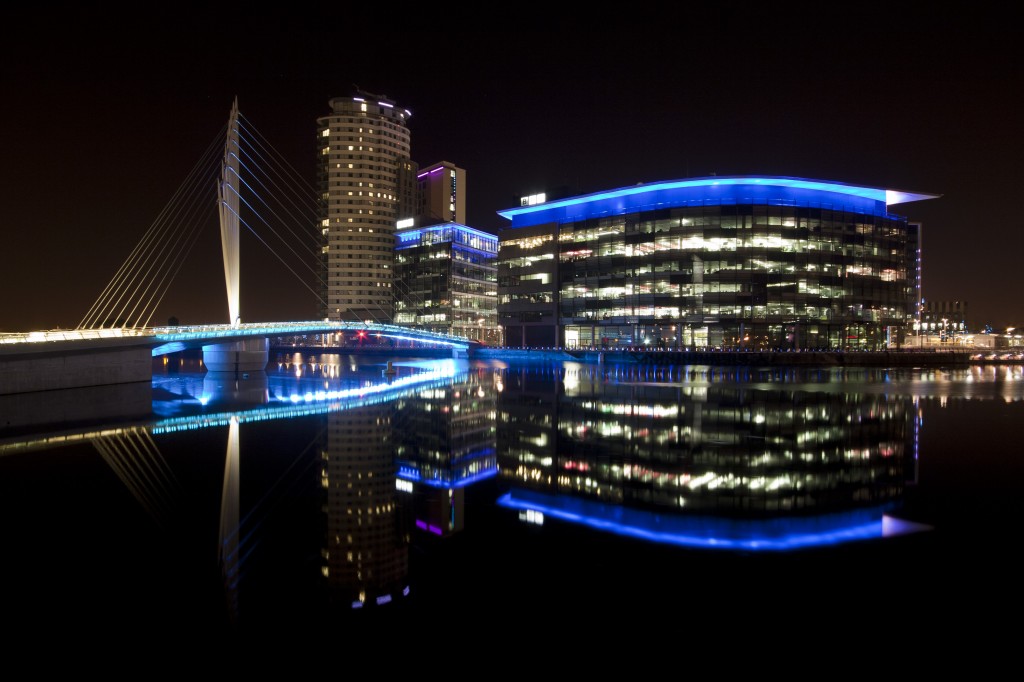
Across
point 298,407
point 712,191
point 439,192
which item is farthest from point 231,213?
point 439,192

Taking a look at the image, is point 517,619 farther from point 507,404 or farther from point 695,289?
point 695,289

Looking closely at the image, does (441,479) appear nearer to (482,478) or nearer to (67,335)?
(482,478)

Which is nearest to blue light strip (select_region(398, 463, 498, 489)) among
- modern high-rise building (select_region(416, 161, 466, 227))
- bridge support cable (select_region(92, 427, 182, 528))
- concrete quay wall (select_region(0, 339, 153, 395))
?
bridge support cable (select_region(92, 427, 182, 528))

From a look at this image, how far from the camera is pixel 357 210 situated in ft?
470

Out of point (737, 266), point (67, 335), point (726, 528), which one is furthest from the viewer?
point (737, 266)

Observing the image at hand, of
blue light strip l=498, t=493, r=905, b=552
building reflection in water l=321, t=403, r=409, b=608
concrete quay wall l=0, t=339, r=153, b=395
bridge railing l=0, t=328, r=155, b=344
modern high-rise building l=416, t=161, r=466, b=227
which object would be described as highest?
modern high-rise building l=416, t=161, r=466, b=227

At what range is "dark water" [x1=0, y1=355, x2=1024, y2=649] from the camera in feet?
19.3

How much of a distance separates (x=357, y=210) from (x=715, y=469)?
143m

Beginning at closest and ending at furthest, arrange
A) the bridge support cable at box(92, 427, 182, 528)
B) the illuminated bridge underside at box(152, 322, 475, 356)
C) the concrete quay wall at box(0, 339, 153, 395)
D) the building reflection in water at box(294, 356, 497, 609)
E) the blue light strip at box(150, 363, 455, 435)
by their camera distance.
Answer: the building reflection in water at box(294, 356, 497, 609) < the bridge support cable at box(92, 427, 182, 528) < the blue light strip at box(150, 363, 455, 435) < the concrete quay wall at box(0, 339, 153, 395) < the illuminated bridge underside at box(152, 322, 475, 356)

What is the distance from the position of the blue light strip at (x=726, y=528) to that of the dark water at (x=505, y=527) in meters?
0.06

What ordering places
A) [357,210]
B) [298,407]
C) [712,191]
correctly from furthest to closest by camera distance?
[357,210] < [712,191] < [298,407]

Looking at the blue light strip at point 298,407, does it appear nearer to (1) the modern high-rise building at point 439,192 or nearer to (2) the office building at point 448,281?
(2) the office building at point 448,281

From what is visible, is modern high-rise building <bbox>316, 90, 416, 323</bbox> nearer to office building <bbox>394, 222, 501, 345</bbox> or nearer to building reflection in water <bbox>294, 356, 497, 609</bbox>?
office building <bbox>394, 222, 501, 345</bbox>

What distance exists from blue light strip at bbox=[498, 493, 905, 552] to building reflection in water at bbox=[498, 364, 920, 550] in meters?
0.02
